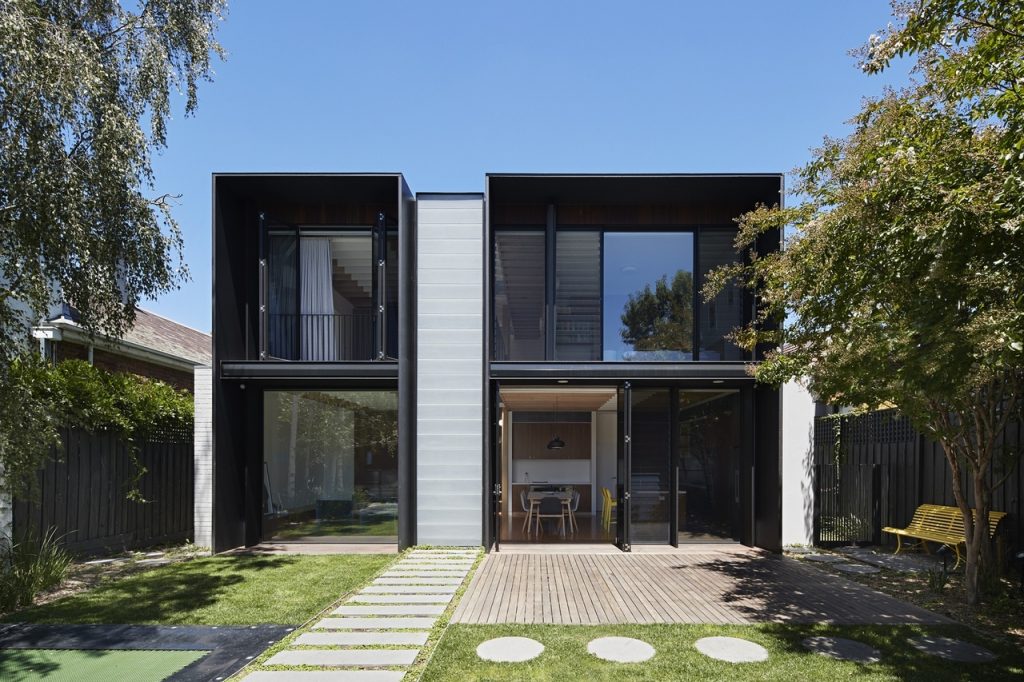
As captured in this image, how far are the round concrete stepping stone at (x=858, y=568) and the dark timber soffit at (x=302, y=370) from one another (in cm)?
688

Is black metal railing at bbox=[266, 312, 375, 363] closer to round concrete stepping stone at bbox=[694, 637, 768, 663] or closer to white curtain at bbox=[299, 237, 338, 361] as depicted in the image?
white curtain at bbox=[299, 237, 338, 361]

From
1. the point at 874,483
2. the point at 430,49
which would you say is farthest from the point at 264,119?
the point at 874,483

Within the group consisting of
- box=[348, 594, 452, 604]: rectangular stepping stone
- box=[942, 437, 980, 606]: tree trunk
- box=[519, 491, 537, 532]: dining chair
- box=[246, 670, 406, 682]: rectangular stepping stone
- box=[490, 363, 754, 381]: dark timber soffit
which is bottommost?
box=[519, 491, 537, 532]: dining chair

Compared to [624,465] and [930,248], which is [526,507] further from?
[930,248]

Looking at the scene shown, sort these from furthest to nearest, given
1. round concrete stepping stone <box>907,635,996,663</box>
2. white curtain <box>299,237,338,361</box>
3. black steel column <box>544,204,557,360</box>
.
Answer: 1. white curtain <box>299,237,338,361</box>
2. black steel column <box>544,204,557,360</box>
3. round concrete stepping stone <box>907,635,996,663</box>

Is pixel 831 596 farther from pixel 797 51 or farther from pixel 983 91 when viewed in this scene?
pixel 797 51

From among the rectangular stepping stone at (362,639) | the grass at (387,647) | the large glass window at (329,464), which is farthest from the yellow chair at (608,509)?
the rectangular stepping stone at (362,639)

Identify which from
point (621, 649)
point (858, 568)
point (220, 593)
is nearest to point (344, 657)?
point (621, 649)

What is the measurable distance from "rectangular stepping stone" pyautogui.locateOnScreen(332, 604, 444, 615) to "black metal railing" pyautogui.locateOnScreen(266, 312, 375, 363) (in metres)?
5.13

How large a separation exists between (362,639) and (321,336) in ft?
20.8

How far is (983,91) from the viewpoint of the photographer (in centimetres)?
547

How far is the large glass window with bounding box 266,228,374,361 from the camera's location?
11.1 meters

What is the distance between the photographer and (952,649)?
5508 mm

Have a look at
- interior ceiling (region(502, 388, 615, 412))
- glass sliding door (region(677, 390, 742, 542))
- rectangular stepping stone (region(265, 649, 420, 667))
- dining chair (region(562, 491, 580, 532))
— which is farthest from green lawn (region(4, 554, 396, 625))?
glass sliding door (region(677, 390, 742, 542))
